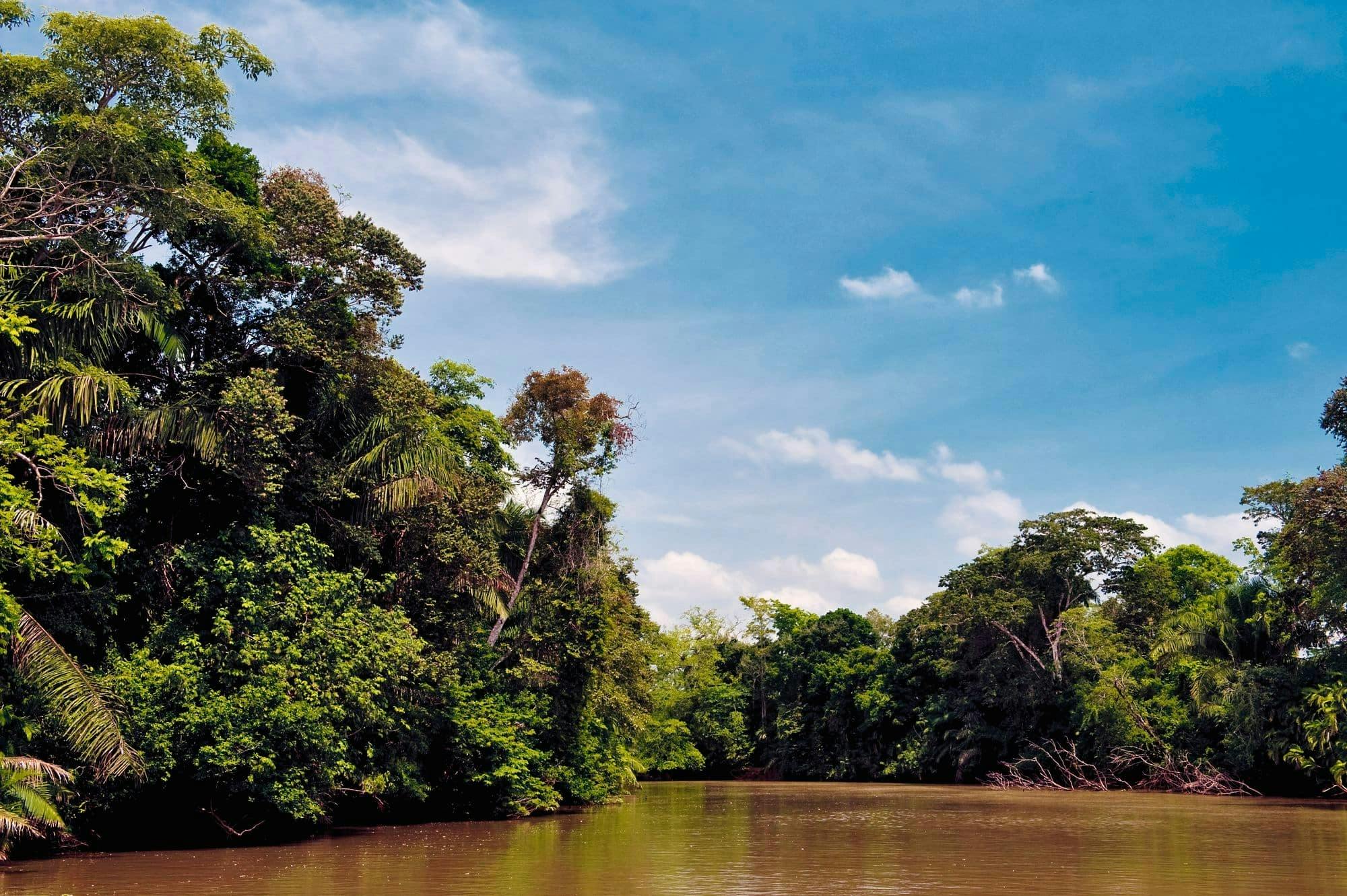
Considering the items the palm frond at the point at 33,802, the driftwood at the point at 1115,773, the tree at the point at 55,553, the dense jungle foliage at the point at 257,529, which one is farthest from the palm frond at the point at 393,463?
the driftwood at the point at 1115,773

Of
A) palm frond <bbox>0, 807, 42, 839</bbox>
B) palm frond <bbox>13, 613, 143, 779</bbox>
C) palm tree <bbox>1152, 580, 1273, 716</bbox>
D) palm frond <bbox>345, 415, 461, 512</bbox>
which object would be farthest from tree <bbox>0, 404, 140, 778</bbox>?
palm tree <bbox>1152, 580, 1273, 716</bbox>

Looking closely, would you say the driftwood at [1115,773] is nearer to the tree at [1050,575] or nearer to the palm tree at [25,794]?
the tree at [1050,575]

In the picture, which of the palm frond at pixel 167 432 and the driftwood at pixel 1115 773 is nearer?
the palm frond at pixel 167 432

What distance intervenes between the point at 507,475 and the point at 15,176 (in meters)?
13.9

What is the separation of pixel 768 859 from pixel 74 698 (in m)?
9.94

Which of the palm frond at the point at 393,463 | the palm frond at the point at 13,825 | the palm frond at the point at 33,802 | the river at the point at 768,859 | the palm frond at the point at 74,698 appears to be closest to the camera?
the river at the point at 768,859

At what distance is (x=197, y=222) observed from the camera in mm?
16281

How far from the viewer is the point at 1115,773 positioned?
128ft

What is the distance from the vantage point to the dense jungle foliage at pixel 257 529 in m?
14.7

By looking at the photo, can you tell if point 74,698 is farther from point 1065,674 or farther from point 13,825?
point 1065,674

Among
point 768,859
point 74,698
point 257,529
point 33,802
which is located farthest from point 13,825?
point 768,859

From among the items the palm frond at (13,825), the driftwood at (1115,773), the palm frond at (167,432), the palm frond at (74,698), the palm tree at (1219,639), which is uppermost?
the palm frond at (167,432)

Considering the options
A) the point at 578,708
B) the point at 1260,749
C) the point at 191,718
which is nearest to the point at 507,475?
the point at 578,708

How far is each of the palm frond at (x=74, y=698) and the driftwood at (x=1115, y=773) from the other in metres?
32.3
